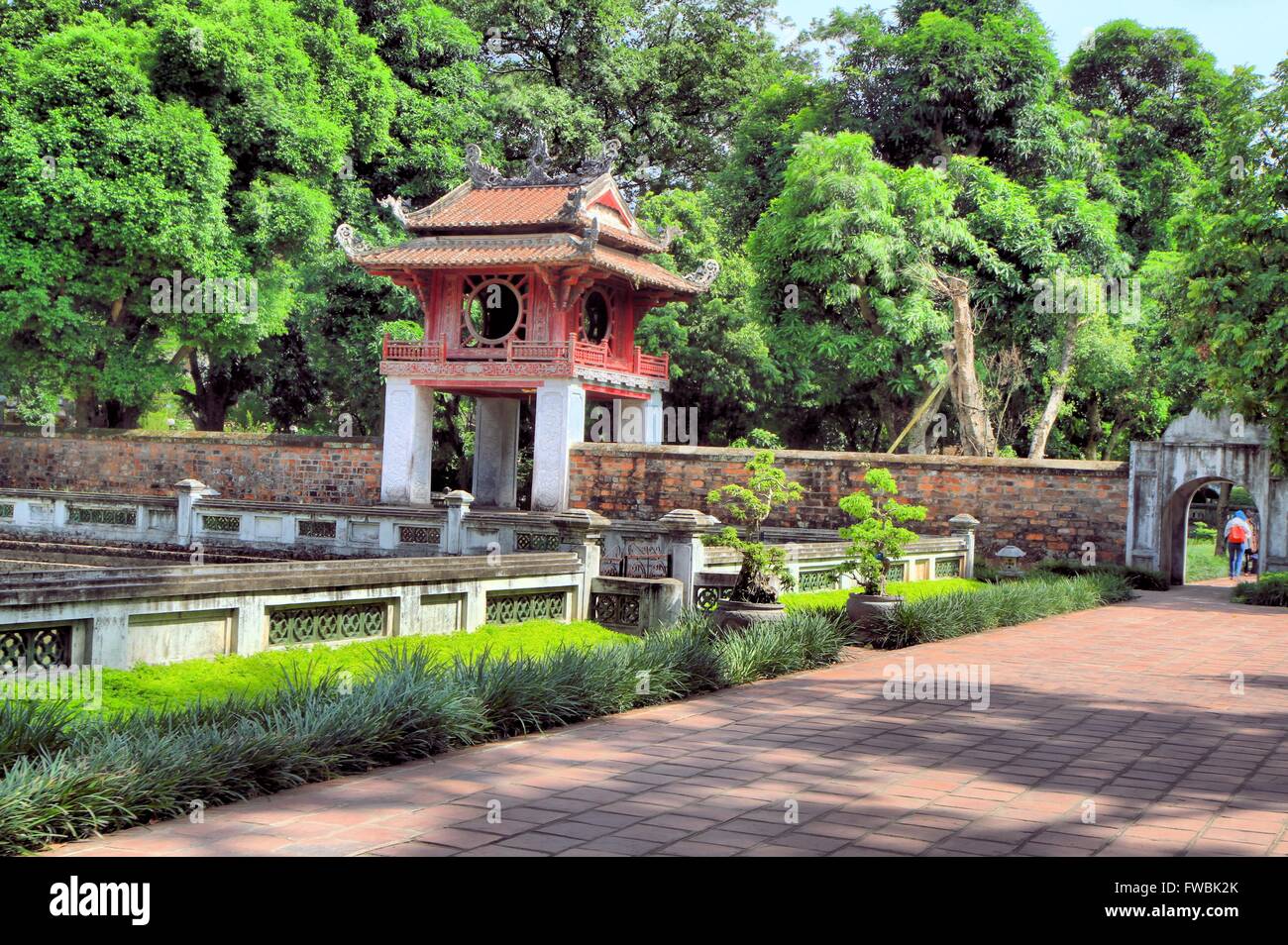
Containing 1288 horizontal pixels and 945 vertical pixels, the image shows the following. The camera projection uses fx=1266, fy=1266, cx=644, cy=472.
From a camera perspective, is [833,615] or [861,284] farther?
[861,284]

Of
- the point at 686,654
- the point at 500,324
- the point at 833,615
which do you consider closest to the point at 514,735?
the point at 686,654

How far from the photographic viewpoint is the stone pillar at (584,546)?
44.8ft

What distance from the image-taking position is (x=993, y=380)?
3416 centimetres

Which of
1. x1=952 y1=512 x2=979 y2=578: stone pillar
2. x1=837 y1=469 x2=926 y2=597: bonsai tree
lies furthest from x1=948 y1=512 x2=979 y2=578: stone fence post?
x1=837 y1=469 x2=926 y2=597: bonsai tree

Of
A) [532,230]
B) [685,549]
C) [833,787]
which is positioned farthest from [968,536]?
[833,787]

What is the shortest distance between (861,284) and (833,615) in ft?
59.0

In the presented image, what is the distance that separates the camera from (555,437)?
2788cm

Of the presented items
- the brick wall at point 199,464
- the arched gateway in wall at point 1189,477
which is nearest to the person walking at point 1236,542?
the arched gateway in wall at point 1189,477

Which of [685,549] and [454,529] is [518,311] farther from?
[685,549]

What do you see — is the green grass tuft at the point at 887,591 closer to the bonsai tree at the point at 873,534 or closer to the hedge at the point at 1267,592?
the bonsai tree at the point at 873,534

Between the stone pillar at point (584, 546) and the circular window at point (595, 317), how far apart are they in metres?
16.3

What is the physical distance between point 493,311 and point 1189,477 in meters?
15.9

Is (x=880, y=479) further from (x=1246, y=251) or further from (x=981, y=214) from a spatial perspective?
(x=981, y=214)

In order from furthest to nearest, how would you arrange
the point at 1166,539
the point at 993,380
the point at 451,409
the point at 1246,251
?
the point at 451,409
the point at 993,380
the point at 1166,539
the point at 1246,251
